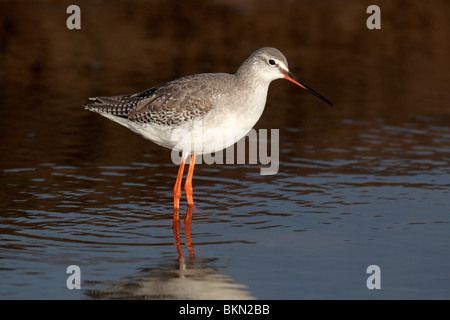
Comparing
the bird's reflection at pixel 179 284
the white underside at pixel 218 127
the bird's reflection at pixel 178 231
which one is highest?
the white underside at pixel 218 127

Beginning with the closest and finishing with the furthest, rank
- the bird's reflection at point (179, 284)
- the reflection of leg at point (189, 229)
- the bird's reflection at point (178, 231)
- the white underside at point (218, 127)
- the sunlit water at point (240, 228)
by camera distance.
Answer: the bird's reflection at point (179, 284) < the sunlit water at point (240, 228) < the bird's reflection at point (178, 231) < the reflection of leg at point (189, 229) < the white underside at point (218, 127)

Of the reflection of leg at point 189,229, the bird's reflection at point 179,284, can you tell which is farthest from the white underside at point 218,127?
the bird's reflection at point 179,284

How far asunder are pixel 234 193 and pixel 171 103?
1652 millimetres

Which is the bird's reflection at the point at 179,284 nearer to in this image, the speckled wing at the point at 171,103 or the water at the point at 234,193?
the water at the point at 234,193

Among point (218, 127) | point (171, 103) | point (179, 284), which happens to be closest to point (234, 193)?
point (218, 127)

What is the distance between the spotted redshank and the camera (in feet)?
37.1

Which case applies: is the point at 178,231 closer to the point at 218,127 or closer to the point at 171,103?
the point at 218,127

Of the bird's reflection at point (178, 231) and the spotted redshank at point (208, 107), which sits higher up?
the spotted redshank at point (208, 107)

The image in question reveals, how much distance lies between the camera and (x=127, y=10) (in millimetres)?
25047

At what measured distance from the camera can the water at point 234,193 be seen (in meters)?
8.95

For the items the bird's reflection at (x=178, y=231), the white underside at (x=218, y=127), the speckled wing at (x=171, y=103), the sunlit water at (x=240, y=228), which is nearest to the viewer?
the sunlit water at (x=240, y=228)

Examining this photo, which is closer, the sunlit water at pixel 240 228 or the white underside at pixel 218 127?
the sunlit water at pixel 240 228

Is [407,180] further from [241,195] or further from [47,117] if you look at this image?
[47,117]

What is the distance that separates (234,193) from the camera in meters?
12.2
